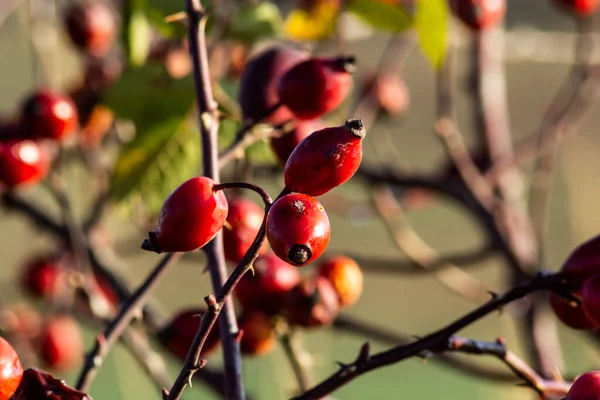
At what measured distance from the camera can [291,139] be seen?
24.2 inches

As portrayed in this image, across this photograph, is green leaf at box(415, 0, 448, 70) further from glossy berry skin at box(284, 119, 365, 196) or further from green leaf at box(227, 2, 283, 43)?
glossy berry skin at box(284, 119, 365, 196)

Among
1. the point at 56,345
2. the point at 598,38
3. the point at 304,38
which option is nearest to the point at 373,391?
the point at 598,38

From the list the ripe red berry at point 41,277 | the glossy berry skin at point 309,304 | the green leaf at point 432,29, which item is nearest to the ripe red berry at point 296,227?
the glossy berry skin at point 309,304

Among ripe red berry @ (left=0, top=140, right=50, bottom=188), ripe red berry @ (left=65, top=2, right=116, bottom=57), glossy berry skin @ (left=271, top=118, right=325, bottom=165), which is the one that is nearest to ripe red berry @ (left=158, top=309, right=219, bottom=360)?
glossy berry skin @ (left=271, top=118, right=325, bottom=165)

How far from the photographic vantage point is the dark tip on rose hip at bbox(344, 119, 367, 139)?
Result: 404 mm

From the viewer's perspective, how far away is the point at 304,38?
1169 millimetres

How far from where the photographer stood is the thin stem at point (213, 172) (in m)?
0.46

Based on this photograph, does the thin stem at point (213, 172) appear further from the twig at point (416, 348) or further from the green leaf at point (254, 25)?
the green leaf at point (254, 25)

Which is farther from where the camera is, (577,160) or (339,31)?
(577,160)

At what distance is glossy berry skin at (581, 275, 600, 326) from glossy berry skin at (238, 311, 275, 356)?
286 mm

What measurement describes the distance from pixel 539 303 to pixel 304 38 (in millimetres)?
481

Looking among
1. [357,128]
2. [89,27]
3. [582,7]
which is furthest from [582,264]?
[89,27]

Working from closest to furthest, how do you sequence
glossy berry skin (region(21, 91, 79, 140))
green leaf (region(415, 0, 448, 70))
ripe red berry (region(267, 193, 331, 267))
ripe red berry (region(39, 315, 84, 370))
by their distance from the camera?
1. ripe red berry (region(267, 193, 331, 267))
2. green leaf (region(415, 0, 448, 70))
3. glossy berry skin (region(21, 91, 79, 140))
4. ripe red berry (region(39, 315, 84, 370))

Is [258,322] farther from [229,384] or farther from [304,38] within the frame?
[304,38]
